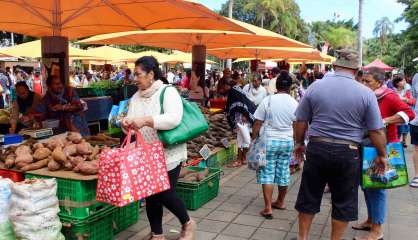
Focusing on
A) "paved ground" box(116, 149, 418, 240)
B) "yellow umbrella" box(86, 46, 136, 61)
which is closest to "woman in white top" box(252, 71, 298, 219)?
"paved ground" box(116, 149, 418, 240)

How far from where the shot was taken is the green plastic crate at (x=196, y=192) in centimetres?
523

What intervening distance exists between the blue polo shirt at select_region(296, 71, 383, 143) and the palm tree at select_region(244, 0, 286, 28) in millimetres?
54972

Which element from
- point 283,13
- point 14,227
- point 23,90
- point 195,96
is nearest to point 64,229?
point 14,227

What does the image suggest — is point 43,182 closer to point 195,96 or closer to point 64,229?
point 64,229

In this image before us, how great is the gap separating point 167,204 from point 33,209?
44.2 inches

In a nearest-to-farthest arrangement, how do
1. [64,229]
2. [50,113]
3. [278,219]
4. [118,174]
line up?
1. [118,174]
2. [64,229]
3. [278,219]
4. [50,113]

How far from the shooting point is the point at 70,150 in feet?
13.2

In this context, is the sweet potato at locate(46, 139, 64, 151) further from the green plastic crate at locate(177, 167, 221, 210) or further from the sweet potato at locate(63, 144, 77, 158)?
the green plastic crate at locate(177, 167, 221, 210)

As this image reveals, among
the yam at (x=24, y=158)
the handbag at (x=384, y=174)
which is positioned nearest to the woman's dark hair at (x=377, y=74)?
the handbag at (x=384, y=174)

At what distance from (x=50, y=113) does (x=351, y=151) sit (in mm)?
4232

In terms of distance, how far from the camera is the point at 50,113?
19.6 feet

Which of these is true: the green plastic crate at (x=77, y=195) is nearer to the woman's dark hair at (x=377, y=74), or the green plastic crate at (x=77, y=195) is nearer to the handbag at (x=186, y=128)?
the handbag at (x=186, y=128)

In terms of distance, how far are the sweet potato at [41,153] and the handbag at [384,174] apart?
299 cm

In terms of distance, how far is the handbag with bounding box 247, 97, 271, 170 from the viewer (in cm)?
504
